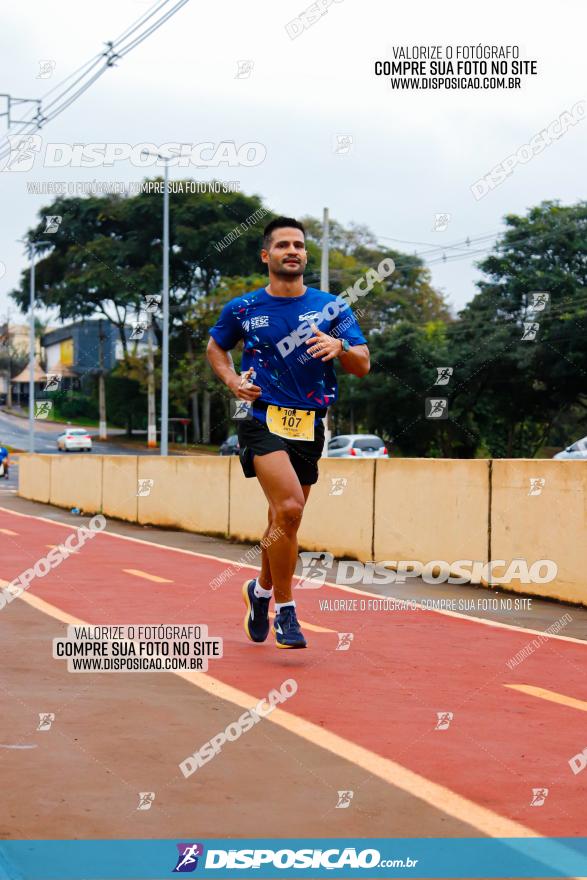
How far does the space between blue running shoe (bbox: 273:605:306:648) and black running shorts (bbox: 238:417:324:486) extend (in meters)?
0.68

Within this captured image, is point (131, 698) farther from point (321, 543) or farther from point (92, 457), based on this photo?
point (92, 457)

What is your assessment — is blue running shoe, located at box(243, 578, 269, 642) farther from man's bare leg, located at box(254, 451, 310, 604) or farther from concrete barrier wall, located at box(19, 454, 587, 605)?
concrete barrier wall, located at box(19, 454, 587, 605)

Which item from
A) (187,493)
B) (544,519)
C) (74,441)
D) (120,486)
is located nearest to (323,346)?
(544,519)

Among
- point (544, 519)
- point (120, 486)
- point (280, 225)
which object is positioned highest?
point (280, 225)

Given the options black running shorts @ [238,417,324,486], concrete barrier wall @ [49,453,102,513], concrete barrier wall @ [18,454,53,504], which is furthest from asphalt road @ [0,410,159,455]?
black running shorts @ [238,417,324,486]

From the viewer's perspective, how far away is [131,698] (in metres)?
5.62

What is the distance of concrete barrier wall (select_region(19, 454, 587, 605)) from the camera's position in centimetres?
1052

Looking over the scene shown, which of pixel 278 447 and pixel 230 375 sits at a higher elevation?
pixel 230 375

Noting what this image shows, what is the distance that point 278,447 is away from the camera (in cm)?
693

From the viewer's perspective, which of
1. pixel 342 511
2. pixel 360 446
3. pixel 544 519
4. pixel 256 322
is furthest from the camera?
pixel 360 446

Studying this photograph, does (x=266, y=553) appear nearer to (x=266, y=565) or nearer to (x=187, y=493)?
(x=266, y=565)

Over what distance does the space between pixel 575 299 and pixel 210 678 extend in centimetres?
4307

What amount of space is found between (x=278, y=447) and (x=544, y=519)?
4290 mm

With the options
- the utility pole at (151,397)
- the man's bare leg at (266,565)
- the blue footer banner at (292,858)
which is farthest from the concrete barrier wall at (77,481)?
the utility pole at (151,397)
